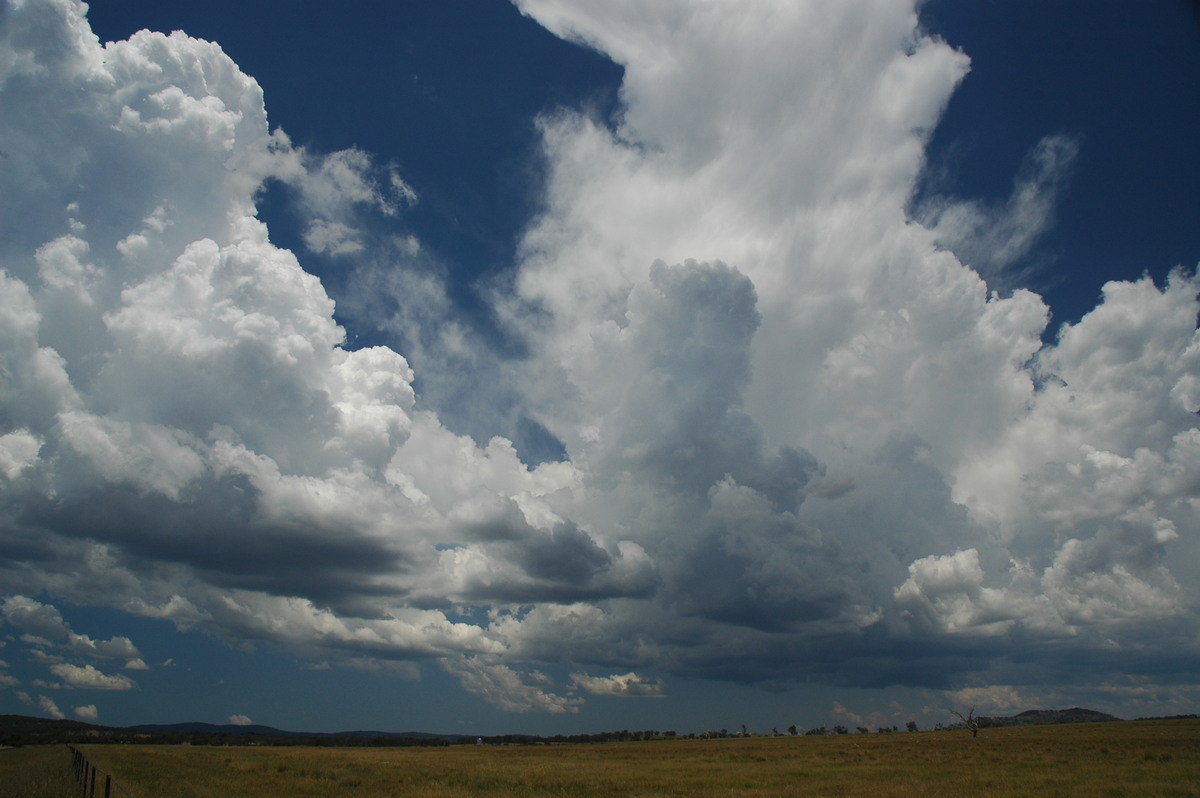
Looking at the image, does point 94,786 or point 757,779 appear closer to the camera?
point 94,786

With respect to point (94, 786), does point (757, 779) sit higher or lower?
lower

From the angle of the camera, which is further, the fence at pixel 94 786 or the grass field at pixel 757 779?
the grass field at pixel 757 779

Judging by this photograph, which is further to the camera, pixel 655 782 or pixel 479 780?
pixel 479 780

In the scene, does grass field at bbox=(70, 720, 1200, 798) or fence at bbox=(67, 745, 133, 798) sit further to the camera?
grass field at bbox=(70, 720, 1200, 798)

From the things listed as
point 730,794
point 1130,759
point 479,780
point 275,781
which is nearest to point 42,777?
point 275,781

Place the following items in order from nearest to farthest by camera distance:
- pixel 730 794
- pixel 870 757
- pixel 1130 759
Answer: pixel 730 794
pixel 1130 759
pixel 870 757

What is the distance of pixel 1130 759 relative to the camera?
5681cm

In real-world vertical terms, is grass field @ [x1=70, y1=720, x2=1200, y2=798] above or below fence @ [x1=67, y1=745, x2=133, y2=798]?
below

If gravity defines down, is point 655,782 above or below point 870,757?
above

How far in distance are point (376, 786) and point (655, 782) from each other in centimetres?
1995

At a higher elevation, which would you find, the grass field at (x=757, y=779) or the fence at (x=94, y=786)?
the fence at (x=94, y=786)

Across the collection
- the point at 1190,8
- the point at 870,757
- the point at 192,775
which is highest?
the point at 1190,8

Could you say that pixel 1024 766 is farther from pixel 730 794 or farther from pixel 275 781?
pixel 275 781

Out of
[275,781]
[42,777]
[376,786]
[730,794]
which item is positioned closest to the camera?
[730,794]
